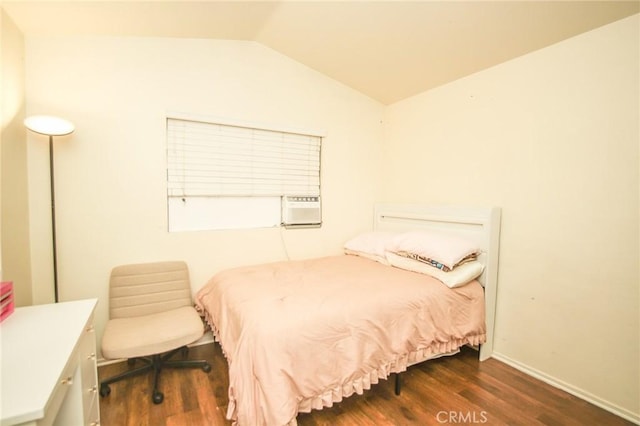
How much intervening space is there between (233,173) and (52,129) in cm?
125

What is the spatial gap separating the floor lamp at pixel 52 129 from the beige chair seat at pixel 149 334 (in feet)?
1.82

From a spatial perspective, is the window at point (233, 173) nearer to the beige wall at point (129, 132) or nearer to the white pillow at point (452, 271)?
the beige wall at point (129, 132)

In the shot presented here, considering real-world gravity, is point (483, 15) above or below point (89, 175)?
above

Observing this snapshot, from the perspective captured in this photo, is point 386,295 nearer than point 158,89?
Yes

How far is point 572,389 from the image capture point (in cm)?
205

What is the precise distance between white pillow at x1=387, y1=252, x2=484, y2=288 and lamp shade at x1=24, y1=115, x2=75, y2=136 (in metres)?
2.56

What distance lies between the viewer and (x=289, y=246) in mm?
3018

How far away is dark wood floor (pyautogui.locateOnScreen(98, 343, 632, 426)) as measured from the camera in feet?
5.82

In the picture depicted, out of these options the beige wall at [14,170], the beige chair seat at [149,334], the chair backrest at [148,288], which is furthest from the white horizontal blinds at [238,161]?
the beige chair seat at [149,334]

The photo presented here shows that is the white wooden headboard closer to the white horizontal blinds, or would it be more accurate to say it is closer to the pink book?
the white horizontal blinds

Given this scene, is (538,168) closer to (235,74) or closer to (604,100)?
(604,100)

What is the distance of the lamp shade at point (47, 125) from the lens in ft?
5.74

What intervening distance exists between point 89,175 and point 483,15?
2944mm

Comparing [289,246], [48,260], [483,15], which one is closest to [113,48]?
[48,260]
